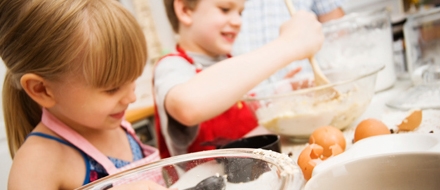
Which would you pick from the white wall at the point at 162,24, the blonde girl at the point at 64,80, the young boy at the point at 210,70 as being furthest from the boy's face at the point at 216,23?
the white wall at the point at 162,24

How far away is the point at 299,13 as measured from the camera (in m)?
0.83

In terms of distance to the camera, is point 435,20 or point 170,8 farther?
point 170,8

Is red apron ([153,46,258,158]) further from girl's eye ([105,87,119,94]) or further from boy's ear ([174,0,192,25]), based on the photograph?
girl's eye ([105,87,119,94])

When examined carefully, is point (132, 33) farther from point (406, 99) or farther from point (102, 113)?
point (406, 99)

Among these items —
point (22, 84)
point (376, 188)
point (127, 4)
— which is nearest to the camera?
point (376, 188)

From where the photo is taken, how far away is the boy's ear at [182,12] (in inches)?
38.2

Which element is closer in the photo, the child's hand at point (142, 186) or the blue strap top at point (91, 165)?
the child's hand at point (142, 186)

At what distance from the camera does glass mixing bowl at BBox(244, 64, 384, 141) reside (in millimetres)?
654

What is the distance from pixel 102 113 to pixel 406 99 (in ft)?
2.05

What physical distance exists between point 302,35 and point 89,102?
476mm

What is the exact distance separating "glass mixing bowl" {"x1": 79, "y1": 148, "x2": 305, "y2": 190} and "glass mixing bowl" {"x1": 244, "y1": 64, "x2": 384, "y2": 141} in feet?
0.99

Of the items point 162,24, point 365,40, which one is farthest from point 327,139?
point 162,24

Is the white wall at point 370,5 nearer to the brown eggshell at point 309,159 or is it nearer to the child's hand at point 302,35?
the child's hand at point 302,35

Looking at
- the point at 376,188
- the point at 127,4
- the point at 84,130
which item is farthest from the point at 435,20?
the point at 127,4
